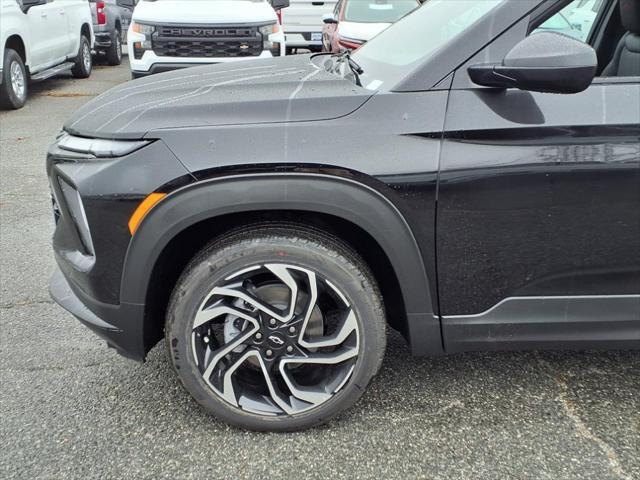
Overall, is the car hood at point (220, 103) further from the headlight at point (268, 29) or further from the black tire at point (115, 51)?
the black tire at point (115, 51)

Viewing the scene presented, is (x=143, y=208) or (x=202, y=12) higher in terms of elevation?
(x=202, y=12)

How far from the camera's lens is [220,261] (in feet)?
6.59

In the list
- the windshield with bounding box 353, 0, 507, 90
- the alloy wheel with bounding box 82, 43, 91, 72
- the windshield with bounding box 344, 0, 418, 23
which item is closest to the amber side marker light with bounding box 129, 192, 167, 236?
the windshield with bounding box 353, 0, 507, 90

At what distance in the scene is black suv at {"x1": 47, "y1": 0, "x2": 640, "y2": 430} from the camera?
1923 mm

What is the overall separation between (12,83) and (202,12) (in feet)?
9.85

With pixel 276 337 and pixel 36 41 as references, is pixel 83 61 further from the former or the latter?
pixel 276 337

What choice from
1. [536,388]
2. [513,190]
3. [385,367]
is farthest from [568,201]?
[385,367]

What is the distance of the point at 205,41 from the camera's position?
7.06 m

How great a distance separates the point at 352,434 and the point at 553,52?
60.0 inches

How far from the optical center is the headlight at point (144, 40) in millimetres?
7031

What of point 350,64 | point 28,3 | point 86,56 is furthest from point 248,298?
point 86,56

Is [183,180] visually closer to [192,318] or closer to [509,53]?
[192,318]

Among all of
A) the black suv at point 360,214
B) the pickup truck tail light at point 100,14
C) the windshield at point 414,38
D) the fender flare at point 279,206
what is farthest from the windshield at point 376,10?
the fender flare at point 279,206

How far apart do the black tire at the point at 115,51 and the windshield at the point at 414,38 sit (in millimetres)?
11812
